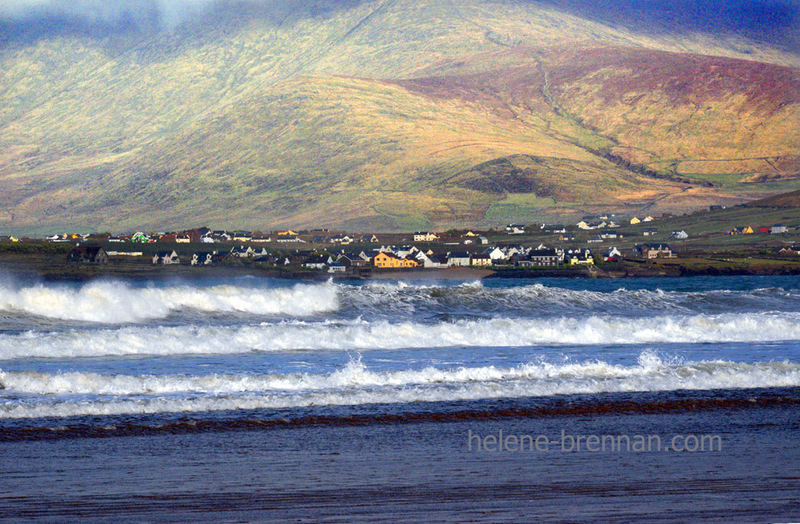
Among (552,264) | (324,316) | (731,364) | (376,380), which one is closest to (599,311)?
(324,316)

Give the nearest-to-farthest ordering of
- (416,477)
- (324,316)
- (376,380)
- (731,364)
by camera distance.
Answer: (416,477), (376,380), (731,364), (324,316)

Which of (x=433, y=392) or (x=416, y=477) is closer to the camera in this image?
(x=416, y=477)

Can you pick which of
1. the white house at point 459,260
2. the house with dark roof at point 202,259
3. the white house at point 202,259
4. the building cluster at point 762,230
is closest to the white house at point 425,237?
the white house at point 459,260

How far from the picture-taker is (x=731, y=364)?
73.0 feet

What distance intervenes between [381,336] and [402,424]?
13.7 meters

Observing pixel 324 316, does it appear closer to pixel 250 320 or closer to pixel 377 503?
pixel 250 320

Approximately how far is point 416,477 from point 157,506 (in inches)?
141

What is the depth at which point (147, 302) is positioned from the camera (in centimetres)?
4438

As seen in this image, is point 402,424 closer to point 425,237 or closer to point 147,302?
point 147,302

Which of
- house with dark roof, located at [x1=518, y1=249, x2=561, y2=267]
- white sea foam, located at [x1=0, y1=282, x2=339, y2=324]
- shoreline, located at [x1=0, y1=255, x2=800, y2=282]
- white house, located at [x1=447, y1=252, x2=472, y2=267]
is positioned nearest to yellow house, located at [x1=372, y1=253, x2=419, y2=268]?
shoreline, located at [x1=0, y1=255, x2=800, y2=282]

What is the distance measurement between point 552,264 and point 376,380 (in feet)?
321

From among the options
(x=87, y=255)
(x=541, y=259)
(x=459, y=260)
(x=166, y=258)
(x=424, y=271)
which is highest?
(x=87, y=255)

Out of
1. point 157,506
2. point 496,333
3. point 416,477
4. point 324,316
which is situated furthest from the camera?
point 324,316

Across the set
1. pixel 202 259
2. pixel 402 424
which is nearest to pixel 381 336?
pixel 402 424
